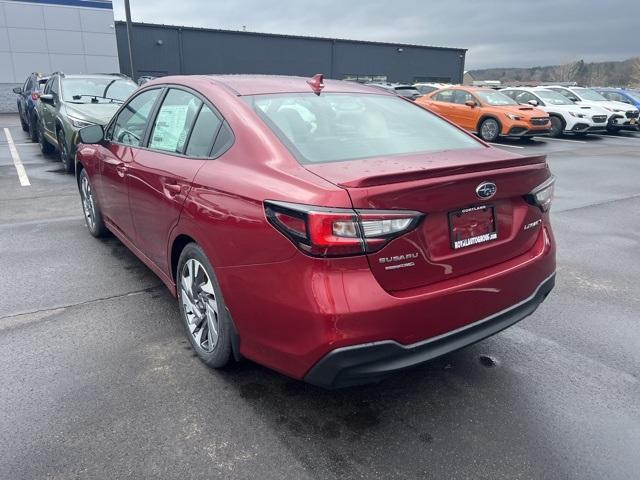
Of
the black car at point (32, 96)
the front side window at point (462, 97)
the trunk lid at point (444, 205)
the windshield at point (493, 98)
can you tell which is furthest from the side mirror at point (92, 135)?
the front side window at point (462, 97)

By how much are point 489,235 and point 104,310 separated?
8.82ft

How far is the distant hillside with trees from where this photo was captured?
75.1m

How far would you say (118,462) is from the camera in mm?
2184

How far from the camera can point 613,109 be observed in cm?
1734

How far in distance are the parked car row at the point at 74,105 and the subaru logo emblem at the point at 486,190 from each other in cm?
688

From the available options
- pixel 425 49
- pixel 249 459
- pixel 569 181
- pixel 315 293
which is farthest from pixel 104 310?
pixel 425 49

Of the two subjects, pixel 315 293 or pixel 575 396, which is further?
pixel 575 396

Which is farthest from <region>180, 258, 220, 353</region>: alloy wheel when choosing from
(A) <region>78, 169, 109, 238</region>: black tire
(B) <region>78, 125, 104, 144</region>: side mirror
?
(A) <region>78, 169, 109, 238</region>: black tire

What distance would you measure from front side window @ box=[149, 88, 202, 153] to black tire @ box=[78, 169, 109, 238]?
176 centimetres

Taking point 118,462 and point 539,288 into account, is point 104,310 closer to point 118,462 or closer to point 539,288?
point 118,462

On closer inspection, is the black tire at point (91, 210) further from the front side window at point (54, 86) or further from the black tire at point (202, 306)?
the front side window at point (54, 86)

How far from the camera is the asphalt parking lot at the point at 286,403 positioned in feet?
7.20

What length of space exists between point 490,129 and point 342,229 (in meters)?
14.2

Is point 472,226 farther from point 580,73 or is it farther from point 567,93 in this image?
point 580,73
